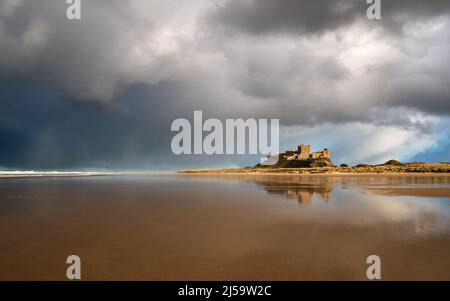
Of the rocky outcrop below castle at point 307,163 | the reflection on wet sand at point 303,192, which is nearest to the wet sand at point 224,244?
the reflection on wet sand at point 303,192

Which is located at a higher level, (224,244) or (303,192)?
(224,244)

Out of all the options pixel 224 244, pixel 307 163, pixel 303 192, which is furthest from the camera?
pixel 307 163

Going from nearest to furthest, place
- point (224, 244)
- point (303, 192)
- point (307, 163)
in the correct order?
point (224, 244), point (303, 192), point (307, 163)

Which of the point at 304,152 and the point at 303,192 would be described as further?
the point at 304,152

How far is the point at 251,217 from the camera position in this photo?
11.7m

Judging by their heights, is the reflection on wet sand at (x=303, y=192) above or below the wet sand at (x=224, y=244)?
below

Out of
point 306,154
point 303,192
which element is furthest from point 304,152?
point 303,192

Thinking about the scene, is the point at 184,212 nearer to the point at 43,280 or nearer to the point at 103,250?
the point at 103,250

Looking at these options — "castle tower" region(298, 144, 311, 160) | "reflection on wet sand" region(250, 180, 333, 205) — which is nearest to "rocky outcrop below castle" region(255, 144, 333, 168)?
"castle tower" region(298, 144, 311, 160)

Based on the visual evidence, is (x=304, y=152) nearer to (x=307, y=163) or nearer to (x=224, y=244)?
(x=307, y=163)

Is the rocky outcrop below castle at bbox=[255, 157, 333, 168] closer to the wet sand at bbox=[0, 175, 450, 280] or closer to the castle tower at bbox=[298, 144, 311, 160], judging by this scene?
the castle tower at bbox=[298, 144, 311, 160]

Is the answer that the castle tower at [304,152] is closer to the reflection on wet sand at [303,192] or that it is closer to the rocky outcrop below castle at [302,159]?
the rocky outcrop below castle at [302,159]
